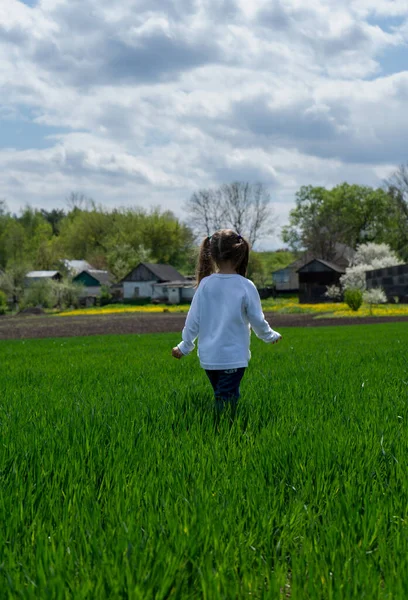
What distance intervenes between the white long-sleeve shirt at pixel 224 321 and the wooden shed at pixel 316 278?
198 ft

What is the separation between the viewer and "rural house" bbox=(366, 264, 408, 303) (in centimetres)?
3975

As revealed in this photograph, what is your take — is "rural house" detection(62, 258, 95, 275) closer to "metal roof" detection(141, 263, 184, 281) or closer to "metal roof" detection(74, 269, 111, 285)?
"metal roof" detection(74, 269, 111, 285)

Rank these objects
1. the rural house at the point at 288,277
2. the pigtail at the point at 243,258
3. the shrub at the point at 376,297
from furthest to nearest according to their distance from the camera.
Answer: the rural house at the point at 288,277 → the shrub at the point at 376,297 → the pigtail at the point at 243,258

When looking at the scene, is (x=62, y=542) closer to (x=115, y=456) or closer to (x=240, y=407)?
(x=115, y=456)

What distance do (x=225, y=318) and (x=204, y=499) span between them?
2.60 meters

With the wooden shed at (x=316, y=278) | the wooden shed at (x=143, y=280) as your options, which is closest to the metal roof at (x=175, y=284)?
the wooden shed at (x=143, y=280)

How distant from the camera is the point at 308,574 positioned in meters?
2.21

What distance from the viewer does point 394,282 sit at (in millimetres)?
40812

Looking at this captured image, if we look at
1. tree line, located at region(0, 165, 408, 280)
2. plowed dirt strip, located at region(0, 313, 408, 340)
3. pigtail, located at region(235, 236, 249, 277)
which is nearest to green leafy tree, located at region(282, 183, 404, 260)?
tree line, located at region(0, 165, 408, 280)

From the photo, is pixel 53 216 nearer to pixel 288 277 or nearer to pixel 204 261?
pixel 288 277

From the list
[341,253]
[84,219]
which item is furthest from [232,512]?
[84,219]

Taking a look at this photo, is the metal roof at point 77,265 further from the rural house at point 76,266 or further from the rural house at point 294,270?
the rural house at point 294,270

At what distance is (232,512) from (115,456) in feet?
3.47

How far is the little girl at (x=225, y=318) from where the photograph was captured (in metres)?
5.27
